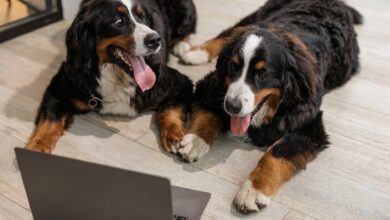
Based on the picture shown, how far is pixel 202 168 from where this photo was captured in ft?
7.51

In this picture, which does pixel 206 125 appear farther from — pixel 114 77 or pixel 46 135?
pixel 46 135

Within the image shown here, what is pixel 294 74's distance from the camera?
219 centimetres

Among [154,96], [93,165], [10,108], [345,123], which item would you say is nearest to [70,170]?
[93,165]

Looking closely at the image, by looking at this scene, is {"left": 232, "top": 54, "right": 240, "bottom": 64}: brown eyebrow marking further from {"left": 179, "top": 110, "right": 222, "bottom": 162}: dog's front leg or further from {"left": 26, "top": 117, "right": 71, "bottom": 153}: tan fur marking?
{"left": 26, "top": 117, "right": 71, "bottom": 153}: tan fur marking

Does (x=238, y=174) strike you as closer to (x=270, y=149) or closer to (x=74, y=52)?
(x=270, y=149)

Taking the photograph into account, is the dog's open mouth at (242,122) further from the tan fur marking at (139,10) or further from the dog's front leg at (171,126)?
the tan fur marking at (139,10)

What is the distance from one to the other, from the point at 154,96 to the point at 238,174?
2.15 ft

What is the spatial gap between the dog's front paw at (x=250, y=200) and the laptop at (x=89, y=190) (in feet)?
2.58

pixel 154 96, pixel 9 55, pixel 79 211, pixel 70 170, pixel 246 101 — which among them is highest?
pixel 70 170

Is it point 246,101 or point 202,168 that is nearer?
point 246,101

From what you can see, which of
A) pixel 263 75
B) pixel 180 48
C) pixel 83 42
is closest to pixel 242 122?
pixel 263 75

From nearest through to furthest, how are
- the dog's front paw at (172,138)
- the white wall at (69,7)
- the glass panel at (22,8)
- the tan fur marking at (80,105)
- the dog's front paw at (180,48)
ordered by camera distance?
the dog's front paw at (172,138)
the tan fur marking at (80,105)
the dog's front paw at (180,48)
the glass panel at (22,8)
the white wall at (69,7)

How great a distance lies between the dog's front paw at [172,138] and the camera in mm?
2342

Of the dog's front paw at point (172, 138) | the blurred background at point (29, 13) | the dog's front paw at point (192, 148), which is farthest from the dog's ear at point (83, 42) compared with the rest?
the blurred background at point (29, 13)
